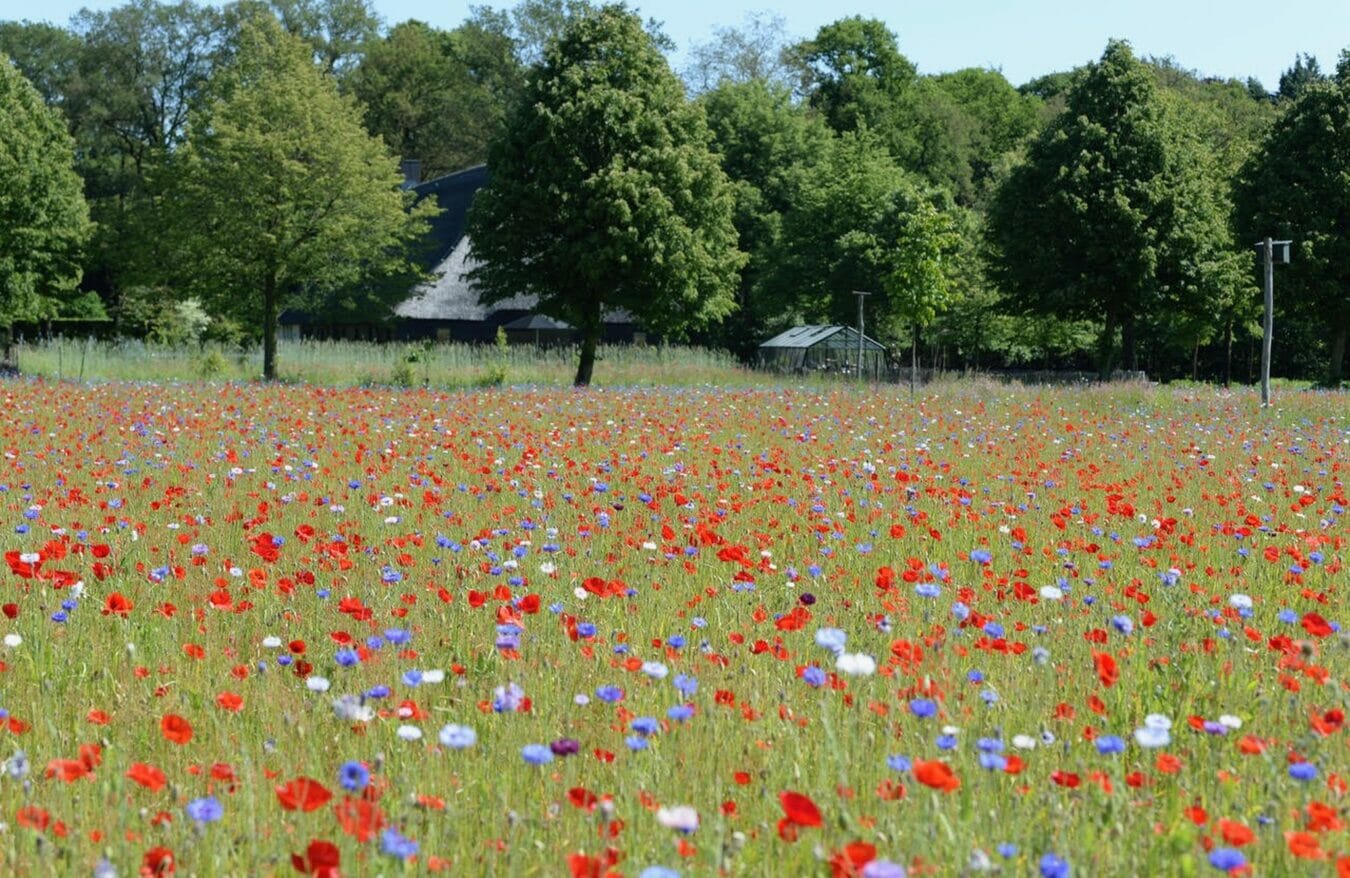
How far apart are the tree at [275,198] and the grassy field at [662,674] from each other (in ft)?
80.1

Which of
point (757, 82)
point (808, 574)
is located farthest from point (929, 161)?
point (808, 574)

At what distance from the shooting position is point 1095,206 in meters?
38.6

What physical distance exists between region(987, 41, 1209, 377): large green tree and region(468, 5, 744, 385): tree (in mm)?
10933

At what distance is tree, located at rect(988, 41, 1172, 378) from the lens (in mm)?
38188

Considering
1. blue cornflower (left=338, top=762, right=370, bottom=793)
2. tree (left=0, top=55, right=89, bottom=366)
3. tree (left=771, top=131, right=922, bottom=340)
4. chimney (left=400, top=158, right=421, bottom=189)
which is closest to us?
blue cornflower (left=338, top=762, right=370, bottom=793)

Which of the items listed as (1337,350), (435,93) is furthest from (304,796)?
(435,93)

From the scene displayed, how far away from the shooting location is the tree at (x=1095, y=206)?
125 ft

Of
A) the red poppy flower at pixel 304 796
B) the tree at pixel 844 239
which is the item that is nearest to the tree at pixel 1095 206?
Result: the tree at pixel 844 239

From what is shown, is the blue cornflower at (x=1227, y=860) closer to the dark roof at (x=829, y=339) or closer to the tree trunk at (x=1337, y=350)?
the dark roof at (x=829, y=339)

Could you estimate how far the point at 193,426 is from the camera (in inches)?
500

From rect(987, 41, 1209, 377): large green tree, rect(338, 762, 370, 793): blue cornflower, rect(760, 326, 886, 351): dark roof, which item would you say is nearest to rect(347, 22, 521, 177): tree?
rect(760, 326, 886, 351): dark roof

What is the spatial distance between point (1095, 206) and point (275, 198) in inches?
918

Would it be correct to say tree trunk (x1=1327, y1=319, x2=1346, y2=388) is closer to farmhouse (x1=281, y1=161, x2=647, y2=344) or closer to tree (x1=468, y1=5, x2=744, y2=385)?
tree (x1=468, y1=5, x2=744, y2=385)

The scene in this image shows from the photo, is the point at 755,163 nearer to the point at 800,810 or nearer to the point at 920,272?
the point at 920,272
